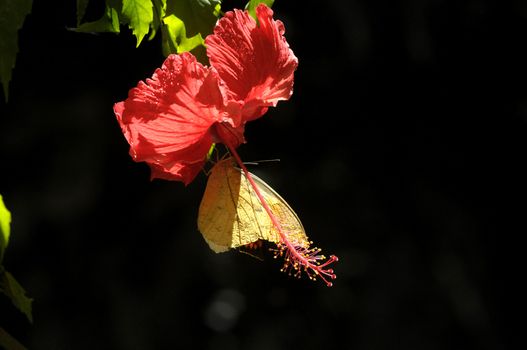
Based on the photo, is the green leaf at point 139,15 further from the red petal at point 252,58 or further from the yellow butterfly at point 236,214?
the yellow butterfly at point 236,214

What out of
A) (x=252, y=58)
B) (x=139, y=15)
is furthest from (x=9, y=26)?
(x=252, y=58)

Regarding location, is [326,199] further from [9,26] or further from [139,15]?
[9,26]

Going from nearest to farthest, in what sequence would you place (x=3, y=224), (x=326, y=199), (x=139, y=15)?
(x=3, y=224)
(x=139, y=15)
(x=326, y=199)

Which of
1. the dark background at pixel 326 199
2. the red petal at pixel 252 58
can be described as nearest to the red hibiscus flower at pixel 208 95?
the red petal at pixel 252 58

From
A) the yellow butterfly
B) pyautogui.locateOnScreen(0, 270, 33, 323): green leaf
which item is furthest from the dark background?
pyautogui.locateOnScreen(0, 270, 33, 323): green leaf

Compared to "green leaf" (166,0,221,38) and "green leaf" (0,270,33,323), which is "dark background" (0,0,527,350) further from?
"green leaf" (0,270,33,323)

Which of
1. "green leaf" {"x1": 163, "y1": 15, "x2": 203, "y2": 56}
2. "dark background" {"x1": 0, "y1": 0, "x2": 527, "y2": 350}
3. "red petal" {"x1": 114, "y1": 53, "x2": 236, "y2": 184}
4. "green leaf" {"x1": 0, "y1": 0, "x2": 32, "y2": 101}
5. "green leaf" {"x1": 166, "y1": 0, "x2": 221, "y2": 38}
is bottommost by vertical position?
"dark background" {"x1": 0, "y1": 0, "x2": 527, "y2": 350}
